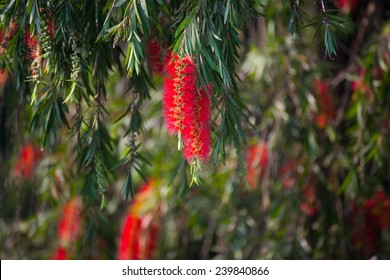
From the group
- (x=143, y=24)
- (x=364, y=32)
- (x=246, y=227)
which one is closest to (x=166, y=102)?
(x=143, y=24)

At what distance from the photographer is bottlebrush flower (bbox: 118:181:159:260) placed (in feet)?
13.2

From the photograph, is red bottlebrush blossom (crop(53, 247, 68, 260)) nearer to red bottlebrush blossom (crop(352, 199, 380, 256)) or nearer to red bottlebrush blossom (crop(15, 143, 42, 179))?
red bottlebrush blossom (crop(15, 143, 42, 179))

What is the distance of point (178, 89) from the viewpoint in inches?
→ 78.9

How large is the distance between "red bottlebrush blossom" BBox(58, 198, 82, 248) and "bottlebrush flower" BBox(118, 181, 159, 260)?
11.4 inches

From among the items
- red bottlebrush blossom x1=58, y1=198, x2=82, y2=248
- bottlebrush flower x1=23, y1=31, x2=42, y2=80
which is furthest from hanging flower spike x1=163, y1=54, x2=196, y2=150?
red bottlebrush blossom x1=58, y1=198, x2=82, y2=248

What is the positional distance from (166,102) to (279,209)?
7.06 ft

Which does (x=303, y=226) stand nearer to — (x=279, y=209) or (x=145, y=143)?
(x=279, y=209)

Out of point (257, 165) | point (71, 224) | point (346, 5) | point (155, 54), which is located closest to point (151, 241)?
point (71, 224)

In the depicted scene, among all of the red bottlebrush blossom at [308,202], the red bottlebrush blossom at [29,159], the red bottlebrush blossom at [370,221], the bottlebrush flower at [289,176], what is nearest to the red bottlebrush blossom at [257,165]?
the bottlebrush flower at [289,176]

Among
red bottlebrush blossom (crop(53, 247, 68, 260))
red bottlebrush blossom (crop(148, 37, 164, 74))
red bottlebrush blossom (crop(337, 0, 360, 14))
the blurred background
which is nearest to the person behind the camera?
red bottlebrush blossom (crop(148, 37, 164, 74))

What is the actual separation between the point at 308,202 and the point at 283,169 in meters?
0.46

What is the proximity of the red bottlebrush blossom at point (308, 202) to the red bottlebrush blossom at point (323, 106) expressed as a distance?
396mm

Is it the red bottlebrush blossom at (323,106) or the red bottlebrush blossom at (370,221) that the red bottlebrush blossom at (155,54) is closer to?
the red bottlebrush blossom at (323,106)

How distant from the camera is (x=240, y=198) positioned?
4.25 m
